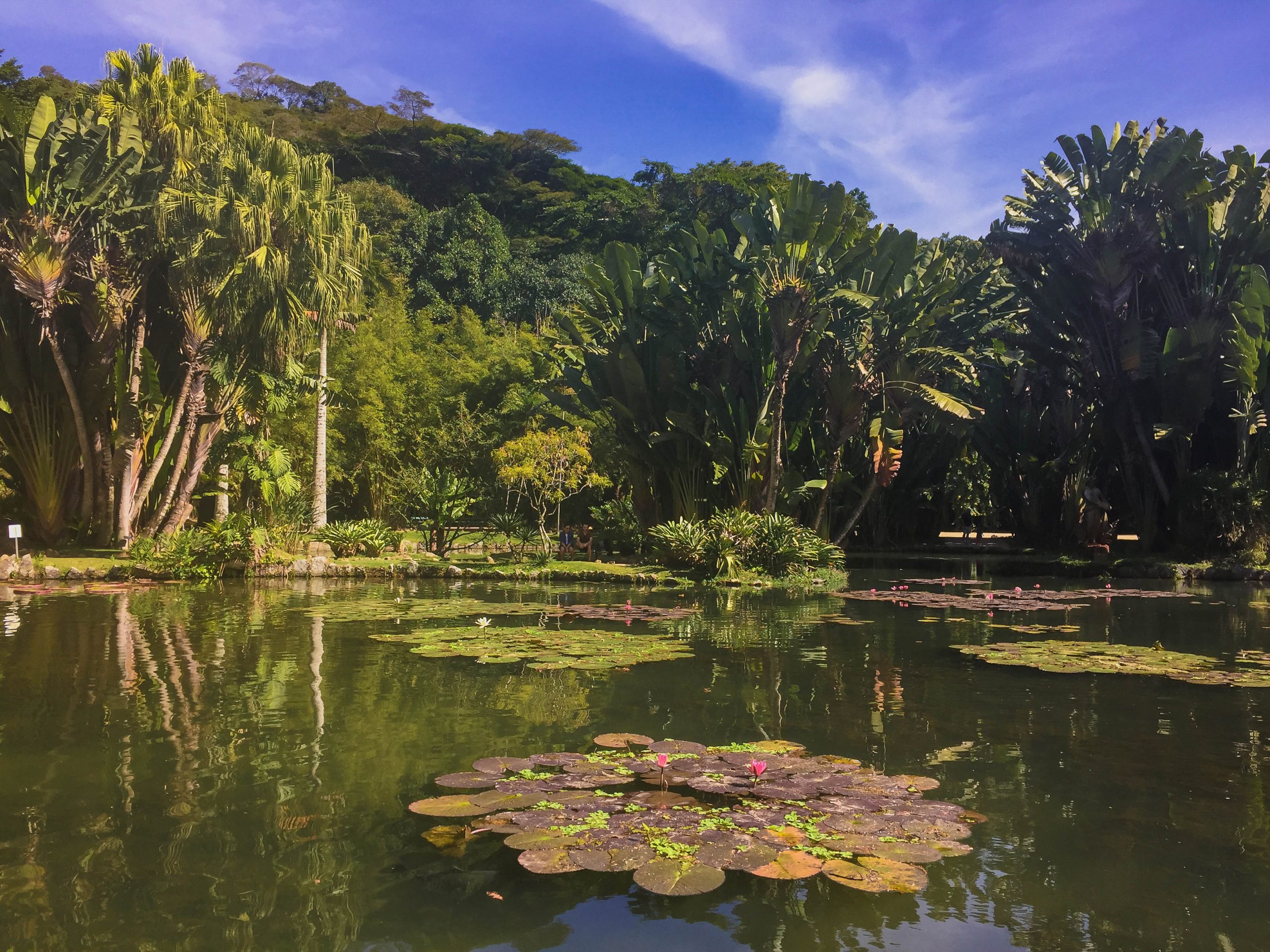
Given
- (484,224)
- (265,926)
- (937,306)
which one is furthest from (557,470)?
(484,224)

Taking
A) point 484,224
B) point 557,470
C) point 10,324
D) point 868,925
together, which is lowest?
point 868,925

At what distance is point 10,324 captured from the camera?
17.5 m

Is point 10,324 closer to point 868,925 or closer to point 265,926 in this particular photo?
point 265,926

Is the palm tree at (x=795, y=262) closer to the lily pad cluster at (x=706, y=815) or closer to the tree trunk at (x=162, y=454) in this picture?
the tree trunk at (x=162, y=454)

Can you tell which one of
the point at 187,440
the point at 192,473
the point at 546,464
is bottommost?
the point at 192,473

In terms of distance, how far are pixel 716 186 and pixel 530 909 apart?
40.5 m

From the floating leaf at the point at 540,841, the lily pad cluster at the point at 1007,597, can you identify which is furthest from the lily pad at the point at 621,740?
the lily pad cluster at the point at 1007,597

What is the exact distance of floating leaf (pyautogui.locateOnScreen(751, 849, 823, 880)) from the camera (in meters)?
3.27

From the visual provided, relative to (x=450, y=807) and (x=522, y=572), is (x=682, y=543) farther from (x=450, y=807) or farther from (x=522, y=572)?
(x=450, y=807)

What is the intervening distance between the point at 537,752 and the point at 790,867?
83.1 inches

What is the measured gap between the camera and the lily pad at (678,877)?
3145 mm

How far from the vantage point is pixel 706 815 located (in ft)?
13.0

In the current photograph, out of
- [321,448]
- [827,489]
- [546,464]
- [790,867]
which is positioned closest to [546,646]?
[790,867]

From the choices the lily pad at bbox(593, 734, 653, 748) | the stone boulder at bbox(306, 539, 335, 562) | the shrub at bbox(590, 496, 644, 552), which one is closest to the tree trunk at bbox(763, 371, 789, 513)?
the shrub at bbox(590, 496, 644, 552)
